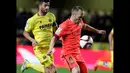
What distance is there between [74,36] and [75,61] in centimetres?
28

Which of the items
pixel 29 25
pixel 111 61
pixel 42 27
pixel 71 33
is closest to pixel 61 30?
pixel 71 33

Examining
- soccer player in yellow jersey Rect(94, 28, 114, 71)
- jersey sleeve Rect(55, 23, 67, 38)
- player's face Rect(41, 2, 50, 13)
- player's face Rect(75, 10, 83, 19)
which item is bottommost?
soccer player in yellow jersey Rect(94, 28, 114, 71)

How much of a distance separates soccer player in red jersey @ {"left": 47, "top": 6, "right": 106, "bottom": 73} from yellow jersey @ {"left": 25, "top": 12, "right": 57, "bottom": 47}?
4.6 inches

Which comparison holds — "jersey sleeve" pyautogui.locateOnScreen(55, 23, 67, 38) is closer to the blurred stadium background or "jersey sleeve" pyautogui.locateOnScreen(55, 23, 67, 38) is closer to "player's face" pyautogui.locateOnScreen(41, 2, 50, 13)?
the blurred stadium background

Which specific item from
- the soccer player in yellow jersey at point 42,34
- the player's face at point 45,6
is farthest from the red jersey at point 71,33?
the player's face at point 45,6

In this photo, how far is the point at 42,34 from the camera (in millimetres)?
8008

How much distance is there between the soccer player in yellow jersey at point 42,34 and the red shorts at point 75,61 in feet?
0.57

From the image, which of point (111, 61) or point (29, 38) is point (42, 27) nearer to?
point (29, 38)

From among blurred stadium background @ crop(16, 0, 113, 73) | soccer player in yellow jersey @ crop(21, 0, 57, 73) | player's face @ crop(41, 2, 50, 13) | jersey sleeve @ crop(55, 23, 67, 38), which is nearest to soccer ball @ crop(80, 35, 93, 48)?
blurred stadium background @ crop(16, 0, 113, 73)

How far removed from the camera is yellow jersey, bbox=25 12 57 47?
795cm

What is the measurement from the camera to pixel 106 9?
8.14 m

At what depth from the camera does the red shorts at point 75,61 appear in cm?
785
